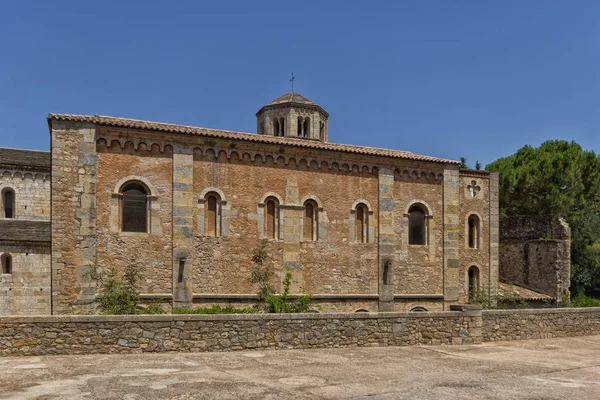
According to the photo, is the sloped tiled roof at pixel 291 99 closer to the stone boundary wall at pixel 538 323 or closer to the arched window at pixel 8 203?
the arched window at pixel 8 203

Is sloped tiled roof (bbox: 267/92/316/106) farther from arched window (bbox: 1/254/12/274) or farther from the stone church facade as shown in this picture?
arched window (bbox: 1/254/12/274)

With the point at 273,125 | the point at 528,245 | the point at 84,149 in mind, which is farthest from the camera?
the point at 273,125

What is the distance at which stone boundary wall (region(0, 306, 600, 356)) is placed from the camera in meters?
13.2

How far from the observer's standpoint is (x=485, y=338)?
58.8 feet

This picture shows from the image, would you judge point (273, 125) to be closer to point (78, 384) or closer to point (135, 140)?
point (135, 140)

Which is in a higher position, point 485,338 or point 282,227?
point 282,227

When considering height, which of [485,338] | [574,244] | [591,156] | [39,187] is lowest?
[485,338]

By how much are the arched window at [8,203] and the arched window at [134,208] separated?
1437 centimetres

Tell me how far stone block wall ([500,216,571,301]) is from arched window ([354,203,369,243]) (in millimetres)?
11183

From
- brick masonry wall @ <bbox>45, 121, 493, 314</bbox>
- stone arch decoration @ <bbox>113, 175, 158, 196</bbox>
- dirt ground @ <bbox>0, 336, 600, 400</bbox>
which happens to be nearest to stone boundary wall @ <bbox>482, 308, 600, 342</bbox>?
dirt ground @ <bbox>0, 336, 600, 400</bbox>

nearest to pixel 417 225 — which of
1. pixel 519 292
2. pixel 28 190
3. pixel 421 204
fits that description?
pixel 421 204

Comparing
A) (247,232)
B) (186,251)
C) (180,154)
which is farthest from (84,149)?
(247,232)

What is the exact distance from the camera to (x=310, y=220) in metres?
22.8

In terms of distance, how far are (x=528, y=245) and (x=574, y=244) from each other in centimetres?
610
